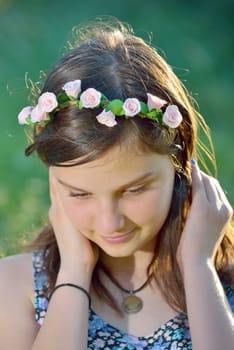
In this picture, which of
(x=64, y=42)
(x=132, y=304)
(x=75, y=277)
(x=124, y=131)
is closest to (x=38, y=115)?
(x=124, y=131)

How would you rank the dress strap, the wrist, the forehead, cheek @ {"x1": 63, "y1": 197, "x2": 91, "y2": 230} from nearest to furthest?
the forehead < cheek @ {"x1": 63, "y1": 197, "x2": 91, "y2": 230} < the wrist < the dress strap

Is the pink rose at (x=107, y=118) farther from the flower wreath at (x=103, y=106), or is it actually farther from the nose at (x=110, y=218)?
the nose at (x=110, y=218)

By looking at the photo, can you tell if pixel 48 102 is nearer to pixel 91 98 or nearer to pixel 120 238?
pixel 91 98

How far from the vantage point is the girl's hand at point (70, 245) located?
12.4 ft

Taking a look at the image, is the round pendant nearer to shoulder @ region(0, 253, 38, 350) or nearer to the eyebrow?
shoulder @ region(0, 253, 38, 350)

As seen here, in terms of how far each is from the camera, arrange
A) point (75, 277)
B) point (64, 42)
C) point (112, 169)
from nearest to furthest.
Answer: point (112, 169) → point (75, 277) → point (64, 42)

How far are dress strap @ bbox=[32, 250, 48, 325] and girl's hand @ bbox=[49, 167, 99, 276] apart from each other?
0.13m

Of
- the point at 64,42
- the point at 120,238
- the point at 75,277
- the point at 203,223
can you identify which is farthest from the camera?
the point at 64,42

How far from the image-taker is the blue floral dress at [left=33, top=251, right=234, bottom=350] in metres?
3.80

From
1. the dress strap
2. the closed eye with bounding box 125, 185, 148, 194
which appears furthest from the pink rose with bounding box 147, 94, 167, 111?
the dress strap

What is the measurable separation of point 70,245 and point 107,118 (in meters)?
0.55

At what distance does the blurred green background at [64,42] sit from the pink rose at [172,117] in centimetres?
322

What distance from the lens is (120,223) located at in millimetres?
3533

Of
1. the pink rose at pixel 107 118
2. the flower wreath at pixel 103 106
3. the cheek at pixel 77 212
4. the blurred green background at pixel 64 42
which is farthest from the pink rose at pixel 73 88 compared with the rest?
the blurred green background at pixel 64 42
